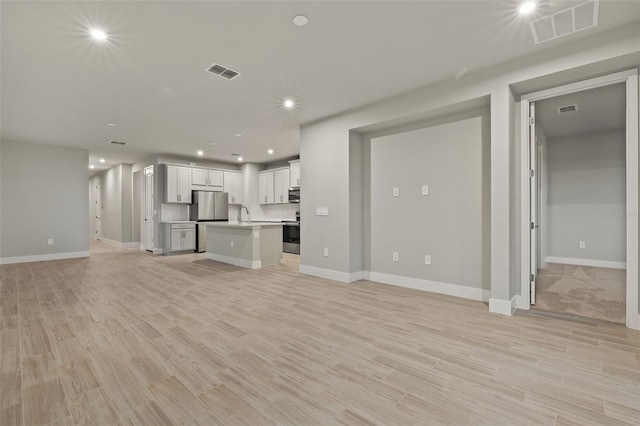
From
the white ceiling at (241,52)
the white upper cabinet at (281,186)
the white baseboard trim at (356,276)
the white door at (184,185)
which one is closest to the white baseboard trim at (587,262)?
the white baseboard trim at (356,276)

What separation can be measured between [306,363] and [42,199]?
25.2ft

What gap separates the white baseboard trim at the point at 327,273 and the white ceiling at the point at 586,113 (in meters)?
3.44

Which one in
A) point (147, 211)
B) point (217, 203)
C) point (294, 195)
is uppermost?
point (294, 195)

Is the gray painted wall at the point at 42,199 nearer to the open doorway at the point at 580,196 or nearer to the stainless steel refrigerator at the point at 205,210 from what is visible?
the stainless steel refrigerator at the point at 205,210

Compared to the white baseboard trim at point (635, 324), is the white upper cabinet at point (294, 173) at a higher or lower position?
higher

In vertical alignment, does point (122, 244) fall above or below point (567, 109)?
below

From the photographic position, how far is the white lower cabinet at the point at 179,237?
762cm

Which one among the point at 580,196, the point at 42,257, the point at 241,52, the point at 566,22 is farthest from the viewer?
the point at 42,257

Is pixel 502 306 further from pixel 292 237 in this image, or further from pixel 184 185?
pixel 184 185

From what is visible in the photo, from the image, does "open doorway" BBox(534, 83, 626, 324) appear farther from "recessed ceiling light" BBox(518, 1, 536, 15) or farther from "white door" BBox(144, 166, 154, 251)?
"white door" BBox(144, 166, 154, 251)

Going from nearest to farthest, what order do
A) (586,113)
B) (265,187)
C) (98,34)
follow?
Answer: (98,34)
(586,113)
(265,187)

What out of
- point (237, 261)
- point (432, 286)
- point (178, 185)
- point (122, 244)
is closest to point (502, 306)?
point (432, 286)

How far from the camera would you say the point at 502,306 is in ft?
9.87

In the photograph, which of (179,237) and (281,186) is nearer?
(179,237)
